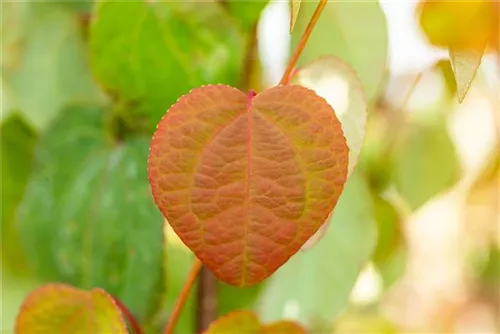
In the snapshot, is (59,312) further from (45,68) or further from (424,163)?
(424,163)

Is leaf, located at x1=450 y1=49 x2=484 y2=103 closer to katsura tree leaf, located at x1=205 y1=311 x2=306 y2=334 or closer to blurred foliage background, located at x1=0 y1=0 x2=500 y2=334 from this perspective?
blurred foliage background, located at x1=0 y1=0 x2=500 y2=334

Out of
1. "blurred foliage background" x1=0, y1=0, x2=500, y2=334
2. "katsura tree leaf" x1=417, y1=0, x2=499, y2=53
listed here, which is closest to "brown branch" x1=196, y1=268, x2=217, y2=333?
"blurred foliage background" x1=0, y1=0, x2=500, y2=334

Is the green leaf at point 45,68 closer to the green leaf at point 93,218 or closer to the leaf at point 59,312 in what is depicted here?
the green leaf at point 93,218

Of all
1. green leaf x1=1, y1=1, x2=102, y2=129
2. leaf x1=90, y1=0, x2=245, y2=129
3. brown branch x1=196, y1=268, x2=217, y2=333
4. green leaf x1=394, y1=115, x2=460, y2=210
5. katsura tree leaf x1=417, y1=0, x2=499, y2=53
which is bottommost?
brown branch x1=196, y1=268, x2=217, y2=333

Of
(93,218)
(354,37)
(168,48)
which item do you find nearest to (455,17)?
(354,37)

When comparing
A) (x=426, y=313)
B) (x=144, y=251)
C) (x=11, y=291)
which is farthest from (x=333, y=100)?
(x=426, y=313)

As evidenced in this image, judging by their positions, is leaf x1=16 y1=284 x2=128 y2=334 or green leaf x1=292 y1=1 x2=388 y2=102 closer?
leaf x1=16 y1=284 x2=128 y2=334

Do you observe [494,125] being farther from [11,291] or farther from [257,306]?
[11,291]

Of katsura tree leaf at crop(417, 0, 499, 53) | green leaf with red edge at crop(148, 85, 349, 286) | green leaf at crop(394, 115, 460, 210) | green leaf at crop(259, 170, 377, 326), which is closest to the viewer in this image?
green leaf with red edge at crop(148, 85, 349, 286)
